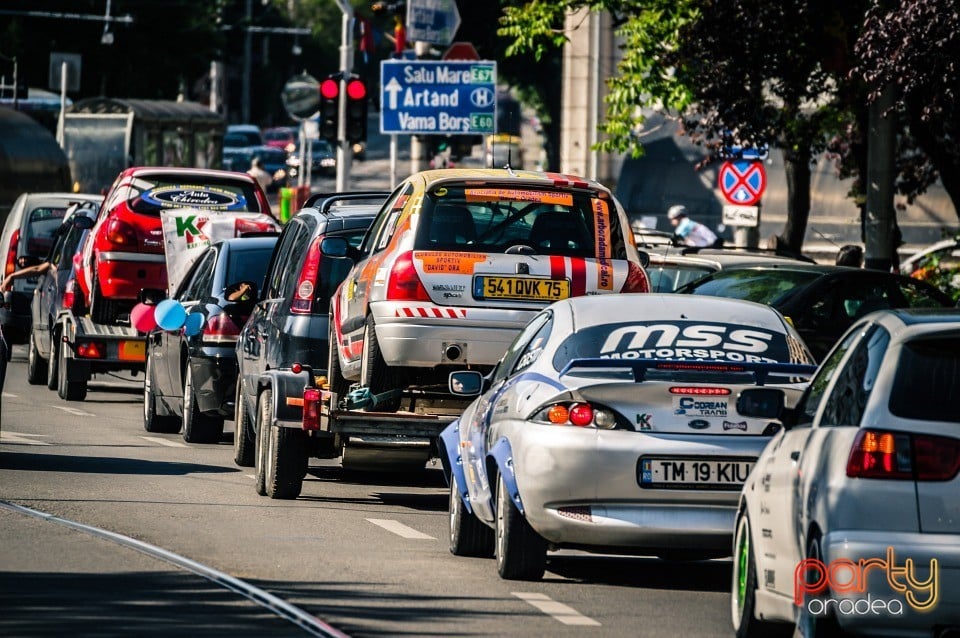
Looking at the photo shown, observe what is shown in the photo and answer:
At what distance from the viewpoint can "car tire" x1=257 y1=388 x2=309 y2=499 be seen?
552 inches

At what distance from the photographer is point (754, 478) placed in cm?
869

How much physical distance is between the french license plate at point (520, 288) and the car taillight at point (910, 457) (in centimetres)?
610

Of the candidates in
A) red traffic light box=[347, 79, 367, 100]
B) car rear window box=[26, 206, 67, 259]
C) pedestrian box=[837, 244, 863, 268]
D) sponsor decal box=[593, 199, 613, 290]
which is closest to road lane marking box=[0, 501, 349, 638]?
sponsor decal box=[593, 199, 613, 290]

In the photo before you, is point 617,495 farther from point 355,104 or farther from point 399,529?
point 355,104

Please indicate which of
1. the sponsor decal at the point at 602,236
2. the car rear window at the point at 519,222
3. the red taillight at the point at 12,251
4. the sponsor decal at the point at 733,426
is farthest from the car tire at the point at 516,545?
the red taillight at the point at 12,251

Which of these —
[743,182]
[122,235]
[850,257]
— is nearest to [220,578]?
[122,235]

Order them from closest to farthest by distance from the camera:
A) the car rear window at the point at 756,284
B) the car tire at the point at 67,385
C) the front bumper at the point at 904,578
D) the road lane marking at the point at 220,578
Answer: the front bumper at the point at 904,578
the road lane marking at the point at 220,578
the car rear window at the point at 756,284
the car tire at the point at 67,385

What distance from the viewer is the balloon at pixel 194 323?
18172 mm

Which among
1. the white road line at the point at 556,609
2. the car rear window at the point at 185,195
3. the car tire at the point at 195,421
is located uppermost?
the car rear window at the point at 185,195

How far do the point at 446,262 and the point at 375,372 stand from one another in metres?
0.83

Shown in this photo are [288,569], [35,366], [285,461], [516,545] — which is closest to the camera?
[516,545]

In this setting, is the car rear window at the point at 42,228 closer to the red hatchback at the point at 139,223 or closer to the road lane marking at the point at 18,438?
the red hatchback at the point at 139,223

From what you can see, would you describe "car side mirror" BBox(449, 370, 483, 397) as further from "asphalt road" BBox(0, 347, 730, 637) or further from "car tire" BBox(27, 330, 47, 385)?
"car tire" BBox(27, 330, 47, 385)

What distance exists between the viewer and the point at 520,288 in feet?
43.9
